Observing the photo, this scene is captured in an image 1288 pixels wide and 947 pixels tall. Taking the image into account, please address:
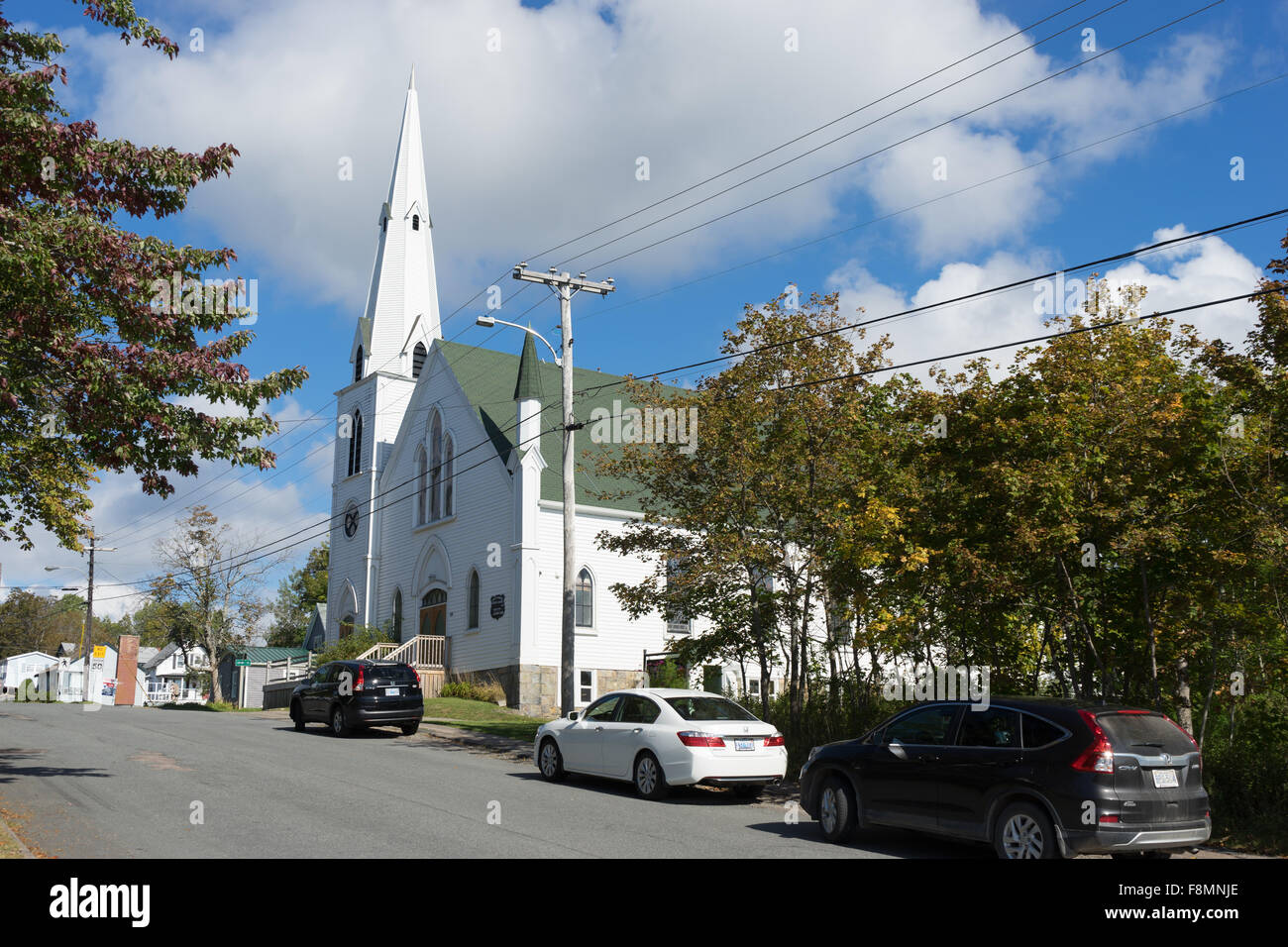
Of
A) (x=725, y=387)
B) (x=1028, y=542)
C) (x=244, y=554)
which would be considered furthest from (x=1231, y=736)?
(x=244, y=554)

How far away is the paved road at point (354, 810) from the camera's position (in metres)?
10.1

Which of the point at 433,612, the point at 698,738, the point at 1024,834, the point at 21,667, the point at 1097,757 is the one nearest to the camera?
the point at 1097,757

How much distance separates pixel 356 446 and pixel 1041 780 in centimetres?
4037

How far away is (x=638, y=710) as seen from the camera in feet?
50.0

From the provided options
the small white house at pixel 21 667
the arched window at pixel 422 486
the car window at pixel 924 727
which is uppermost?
the arched window at pixel 422 486

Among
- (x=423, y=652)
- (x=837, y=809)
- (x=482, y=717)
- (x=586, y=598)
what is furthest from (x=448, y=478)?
(x=837, y=809)

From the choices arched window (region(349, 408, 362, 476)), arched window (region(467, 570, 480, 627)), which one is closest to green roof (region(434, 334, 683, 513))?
arched window (region(467, 570, 480, 627))

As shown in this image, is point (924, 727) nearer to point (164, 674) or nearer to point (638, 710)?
point (638, 710)

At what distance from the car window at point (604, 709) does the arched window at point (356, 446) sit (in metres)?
32.0

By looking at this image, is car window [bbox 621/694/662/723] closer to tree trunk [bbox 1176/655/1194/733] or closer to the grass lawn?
tree trunk [bbox 1176/655/1194/733]

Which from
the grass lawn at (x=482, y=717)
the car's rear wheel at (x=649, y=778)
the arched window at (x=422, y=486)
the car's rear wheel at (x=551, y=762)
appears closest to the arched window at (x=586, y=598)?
the grass lawn at (x=482, y=717)

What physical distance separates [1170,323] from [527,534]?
22.5 m

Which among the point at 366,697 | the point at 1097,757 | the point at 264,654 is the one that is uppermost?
the point at 1097,757
